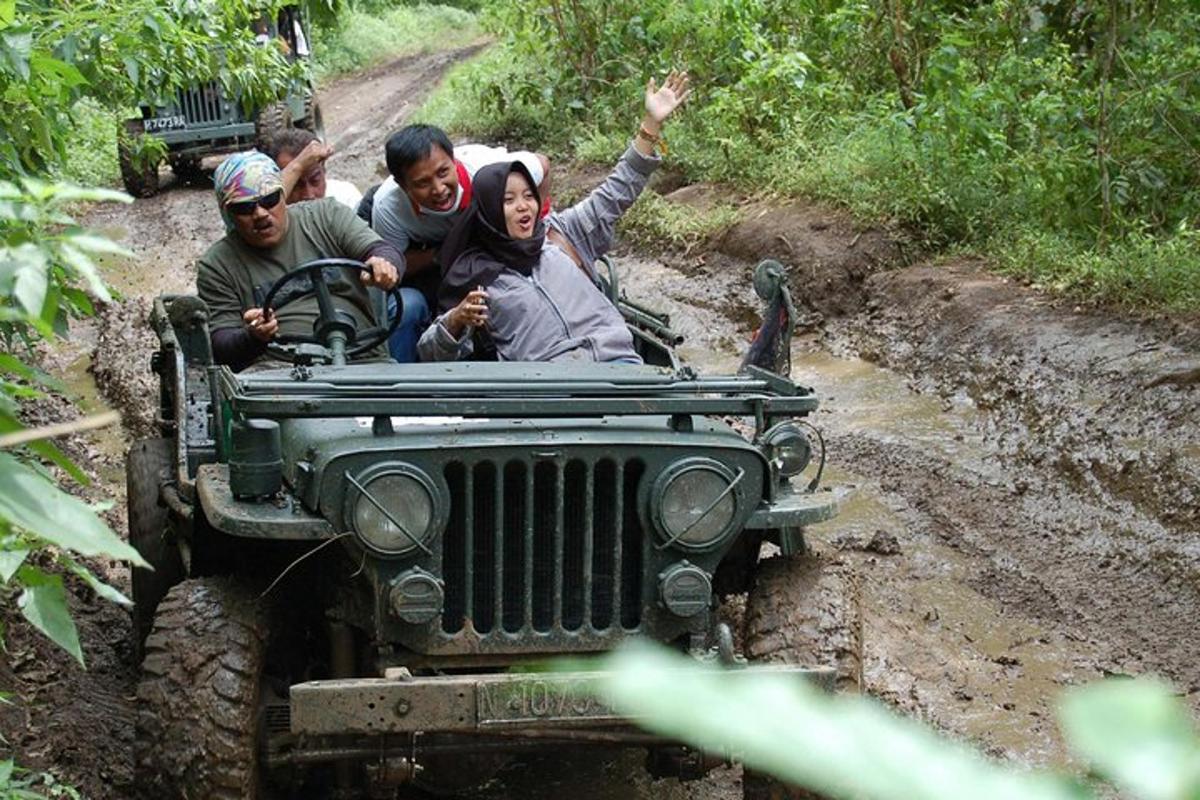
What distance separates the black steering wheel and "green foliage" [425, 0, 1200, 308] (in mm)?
4794

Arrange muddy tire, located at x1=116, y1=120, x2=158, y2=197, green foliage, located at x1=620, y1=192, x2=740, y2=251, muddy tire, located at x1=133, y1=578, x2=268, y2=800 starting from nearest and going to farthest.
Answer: muddy tire, located at x1=133, y1=578, x2=268, y2=800
green foliage, located at x1=620, y1=192, x2=740, y2=251
muddy tire, located at x1=116, y1=120, x2=158, y2=197

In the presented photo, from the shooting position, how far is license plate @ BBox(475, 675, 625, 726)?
3711 millimetres

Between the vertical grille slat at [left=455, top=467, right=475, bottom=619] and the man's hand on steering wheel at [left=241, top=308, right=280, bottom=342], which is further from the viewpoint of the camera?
the man's hand on steering wheel at [left=241, top=308, right=280, bottom=342]

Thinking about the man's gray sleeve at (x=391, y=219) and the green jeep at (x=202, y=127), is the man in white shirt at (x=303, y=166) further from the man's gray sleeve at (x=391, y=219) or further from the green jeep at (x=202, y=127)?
the green jeep at (x=202, y=127)

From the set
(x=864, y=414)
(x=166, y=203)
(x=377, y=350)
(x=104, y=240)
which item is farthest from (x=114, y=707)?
(x=166, y=203)

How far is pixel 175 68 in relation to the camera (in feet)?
20.1

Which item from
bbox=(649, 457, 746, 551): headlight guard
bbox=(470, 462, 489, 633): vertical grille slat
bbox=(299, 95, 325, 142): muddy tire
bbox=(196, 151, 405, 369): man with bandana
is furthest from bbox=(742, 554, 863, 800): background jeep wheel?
bbox=(299, 95, 325, 142): muddy tire

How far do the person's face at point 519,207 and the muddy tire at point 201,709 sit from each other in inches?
73.7

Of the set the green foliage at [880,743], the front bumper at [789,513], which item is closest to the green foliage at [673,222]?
the front bumper at [789,513]

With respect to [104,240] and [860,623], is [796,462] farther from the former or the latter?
[104,240]

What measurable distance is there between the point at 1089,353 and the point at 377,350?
430 cm

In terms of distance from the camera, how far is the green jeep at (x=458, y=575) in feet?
12.8

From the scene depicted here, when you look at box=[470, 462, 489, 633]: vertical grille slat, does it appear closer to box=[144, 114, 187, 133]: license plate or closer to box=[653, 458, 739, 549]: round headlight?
box=[653, 458, 739, 549]: round headlight

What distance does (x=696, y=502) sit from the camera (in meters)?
4.13
